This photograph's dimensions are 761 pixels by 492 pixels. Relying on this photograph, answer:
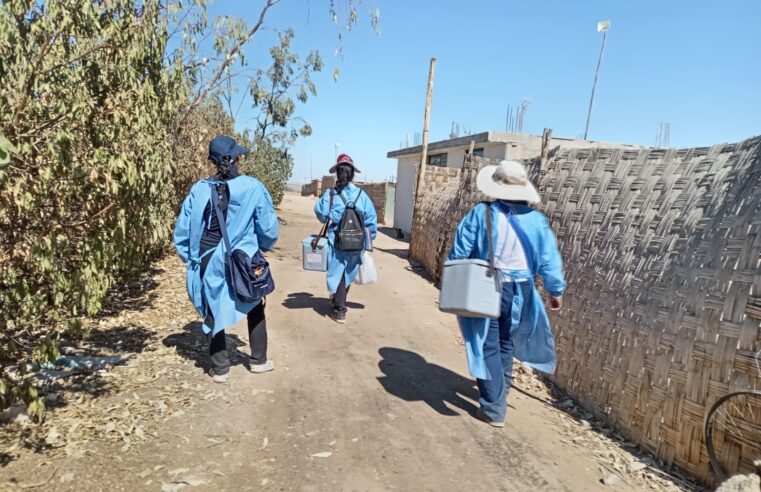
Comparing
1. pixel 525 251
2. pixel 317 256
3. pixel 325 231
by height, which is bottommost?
pixel 317 256

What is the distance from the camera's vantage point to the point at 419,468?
115 inches

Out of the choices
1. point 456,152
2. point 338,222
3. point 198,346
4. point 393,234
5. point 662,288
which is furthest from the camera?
point 393,234

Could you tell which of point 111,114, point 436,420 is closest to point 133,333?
point 111,114

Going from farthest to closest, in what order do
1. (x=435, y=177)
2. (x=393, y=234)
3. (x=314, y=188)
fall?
1. (x=314, y=188)
2. (x=393, y=234)
3. (x=435, y=177)

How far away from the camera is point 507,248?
3547mm

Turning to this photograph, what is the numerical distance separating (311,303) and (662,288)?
4.28 meters

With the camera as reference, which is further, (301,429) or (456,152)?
(456,152)

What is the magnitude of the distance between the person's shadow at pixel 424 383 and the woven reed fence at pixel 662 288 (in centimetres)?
97

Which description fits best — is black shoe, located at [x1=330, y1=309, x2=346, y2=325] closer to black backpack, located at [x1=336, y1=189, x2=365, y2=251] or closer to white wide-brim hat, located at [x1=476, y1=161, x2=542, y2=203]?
black backpack, located at [x1=336, y1=189, x2=365, y2=251]

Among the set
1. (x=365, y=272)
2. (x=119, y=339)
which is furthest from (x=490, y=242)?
(x=119, y=339)

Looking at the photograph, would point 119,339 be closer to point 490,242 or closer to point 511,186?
point 490,242

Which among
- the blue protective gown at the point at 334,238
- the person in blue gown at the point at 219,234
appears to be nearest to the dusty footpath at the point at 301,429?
the person in blue gown at the point at 219,234

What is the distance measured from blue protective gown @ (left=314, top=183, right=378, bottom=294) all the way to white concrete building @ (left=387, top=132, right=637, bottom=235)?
7354 mm

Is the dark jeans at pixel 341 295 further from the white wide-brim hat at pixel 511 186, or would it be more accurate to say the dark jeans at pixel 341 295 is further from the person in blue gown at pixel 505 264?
the white wide-brim hat at pixel 511 186
